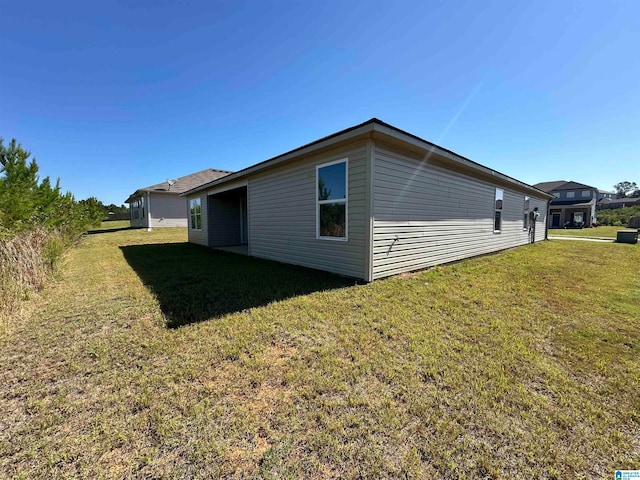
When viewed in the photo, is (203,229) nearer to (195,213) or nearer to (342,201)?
(195,213)

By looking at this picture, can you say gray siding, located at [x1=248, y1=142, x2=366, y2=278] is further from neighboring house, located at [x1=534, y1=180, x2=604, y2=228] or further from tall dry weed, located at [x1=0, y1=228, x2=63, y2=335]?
neighboring house, located at [x1=534, y1=180, x2=604, y2=228]

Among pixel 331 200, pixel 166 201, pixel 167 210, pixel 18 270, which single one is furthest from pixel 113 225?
pixel 331 200

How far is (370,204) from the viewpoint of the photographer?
16.8ft

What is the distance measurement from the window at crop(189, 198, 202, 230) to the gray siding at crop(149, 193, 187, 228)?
8.17m

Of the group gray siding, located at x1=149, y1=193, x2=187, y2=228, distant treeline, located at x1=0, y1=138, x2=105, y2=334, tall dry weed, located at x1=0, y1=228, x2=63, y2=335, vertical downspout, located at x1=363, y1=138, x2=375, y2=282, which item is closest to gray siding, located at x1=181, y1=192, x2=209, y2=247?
distant treeline, located at x1=0, y1=138, x2=105, y2=334

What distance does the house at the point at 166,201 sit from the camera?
20125mm

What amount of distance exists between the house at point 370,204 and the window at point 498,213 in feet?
0.39

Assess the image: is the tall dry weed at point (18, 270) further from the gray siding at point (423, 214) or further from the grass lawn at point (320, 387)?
the gray siding at point (423, 214)

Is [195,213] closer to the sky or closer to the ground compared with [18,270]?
closer to the sky

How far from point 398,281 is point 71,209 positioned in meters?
14.8

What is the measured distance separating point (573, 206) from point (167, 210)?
137 feet

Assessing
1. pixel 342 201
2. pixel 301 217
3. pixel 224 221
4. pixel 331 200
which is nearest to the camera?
pixel 342 201

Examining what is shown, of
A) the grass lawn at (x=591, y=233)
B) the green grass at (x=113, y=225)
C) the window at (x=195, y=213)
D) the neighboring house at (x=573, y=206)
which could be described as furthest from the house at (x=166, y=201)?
the neighboring house at (x=573, y=206)

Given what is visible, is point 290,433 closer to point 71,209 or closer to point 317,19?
point 317,19
